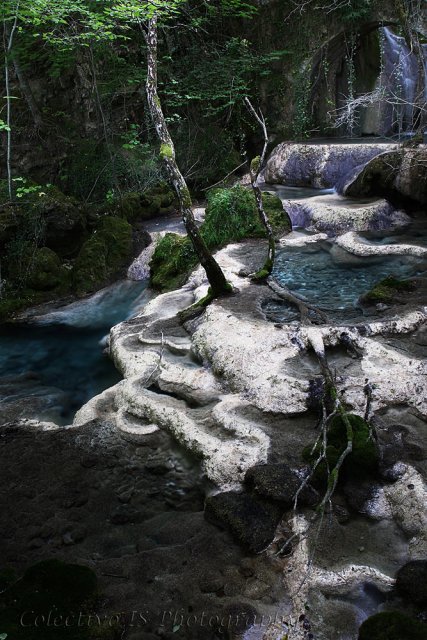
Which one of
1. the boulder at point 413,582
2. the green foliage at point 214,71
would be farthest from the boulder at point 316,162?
the boulder at point 413,582

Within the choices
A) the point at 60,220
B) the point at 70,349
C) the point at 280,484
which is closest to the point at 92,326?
the point at 70,349

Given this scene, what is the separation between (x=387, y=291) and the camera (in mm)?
7445

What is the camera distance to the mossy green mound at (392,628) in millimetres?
2895

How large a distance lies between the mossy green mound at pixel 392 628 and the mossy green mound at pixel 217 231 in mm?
7834

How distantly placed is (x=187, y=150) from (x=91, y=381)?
38.2ft

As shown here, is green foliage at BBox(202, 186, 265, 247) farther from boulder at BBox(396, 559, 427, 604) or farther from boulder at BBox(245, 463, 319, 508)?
boulder at BBox(396, 559, 427, 604)

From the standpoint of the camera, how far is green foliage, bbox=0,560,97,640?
306 cm

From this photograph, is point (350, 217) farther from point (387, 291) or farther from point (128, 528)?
point (128, 528)

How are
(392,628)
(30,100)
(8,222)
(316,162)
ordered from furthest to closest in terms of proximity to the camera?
1. (30,100)
2. (316,162)
3. (8,222)
4. (392,628)

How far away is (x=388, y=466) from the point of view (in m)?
4.46

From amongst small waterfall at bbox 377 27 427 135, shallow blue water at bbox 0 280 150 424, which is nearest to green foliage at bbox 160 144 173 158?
shallow blue water at bbox 0 280 150 424

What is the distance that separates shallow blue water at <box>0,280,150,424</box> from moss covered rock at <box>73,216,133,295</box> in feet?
1.20

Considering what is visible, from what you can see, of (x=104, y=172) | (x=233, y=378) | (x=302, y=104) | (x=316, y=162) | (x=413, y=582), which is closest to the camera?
(x=413, y=582)

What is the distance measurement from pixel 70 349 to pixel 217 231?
13.4ft
